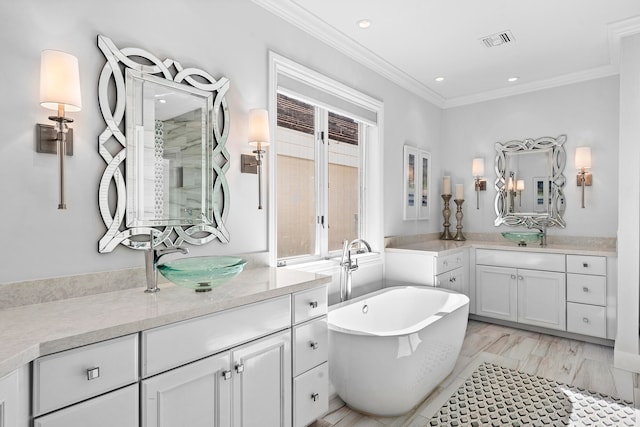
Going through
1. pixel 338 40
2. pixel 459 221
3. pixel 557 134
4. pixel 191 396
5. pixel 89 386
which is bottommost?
pixel 191 396

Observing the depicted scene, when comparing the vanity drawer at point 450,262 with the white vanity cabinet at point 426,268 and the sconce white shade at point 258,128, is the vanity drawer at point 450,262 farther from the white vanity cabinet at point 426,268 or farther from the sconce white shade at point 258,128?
the sconce white shade at point 258,128

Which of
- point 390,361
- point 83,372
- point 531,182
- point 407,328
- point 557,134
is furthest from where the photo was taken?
point 531,182

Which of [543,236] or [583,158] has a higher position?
[583,158]

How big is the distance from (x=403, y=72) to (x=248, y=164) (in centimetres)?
226

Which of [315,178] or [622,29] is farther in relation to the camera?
[315,178]

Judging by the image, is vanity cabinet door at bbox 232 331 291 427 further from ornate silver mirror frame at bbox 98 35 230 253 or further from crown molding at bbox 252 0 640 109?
crown molding at bbox 252 0 640 109

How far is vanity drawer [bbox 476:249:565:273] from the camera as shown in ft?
11.4

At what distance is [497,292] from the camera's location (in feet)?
12.5

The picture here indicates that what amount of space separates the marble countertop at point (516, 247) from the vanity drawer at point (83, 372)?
270 cm

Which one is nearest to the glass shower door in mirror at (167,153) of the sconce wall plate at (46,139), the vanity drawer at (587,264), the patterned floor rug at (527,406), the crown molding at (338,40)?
the sconce wall plate at (46,139)

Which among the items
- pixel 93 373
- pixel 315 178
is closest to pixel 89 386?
pixel 93 373

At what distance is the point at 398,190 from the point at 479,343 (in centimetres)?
164

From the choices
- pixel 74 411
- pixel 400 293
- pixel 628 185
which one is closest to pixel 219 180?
pixel 74 411

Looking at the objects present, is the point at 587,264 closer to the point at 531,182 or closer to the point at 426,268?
the point at 531,182
